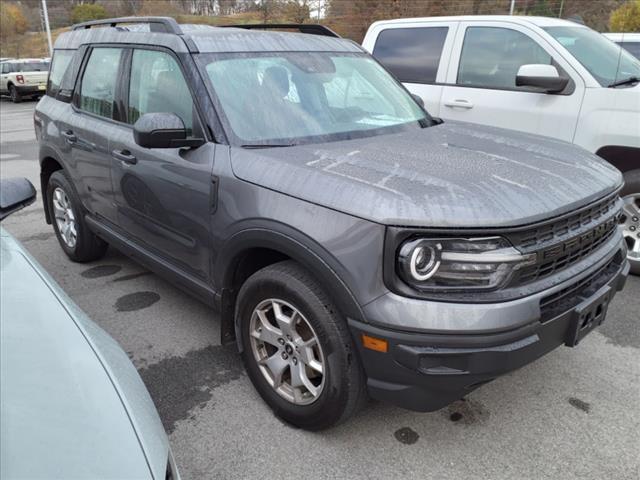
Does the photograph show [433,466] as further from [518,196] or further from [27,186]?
[27,186]

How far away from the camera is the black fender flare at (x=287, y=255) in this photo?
205 centimetres

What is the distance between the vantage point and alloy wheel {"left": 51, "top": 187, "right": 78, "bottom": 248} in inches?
174

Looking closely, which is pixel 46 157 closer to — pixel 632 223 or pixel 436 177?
pixel 436 177

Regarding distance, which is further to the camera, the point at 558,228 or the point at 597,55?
the point at 597,55

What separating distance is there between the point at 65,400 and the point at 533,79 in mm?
4106

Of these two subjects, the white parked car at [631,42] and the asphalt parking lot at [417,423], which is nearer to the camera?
the asphalt parking lot at [417,423]

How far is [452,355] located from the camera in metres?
1.91

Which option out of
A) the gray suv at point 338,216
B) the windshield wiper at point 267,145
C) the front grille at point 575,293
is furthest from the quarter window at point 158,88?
the front grille at point 575,293

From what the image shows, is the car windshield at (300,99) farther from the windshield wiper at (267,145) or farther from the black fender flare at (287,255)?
the black fender flare at (287,255)

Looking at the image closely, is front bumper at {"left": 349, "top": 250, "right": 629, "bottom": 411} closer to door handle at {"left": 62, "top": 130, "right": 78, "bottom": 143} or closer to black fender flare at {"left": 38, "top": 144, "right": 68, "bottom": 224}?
door handle at {"left": 62, "top": 130, "right": 78, "bottom": 143}

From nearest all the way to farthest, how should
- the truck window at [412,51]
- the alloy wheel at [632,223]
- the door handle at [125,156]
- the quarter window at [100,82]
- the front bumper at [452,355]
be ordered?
the front bumper at [452,355], the door handle at [125,156], the quarter window at [100,82], the alloy wheel at [632,223], the truck window at [412,51]

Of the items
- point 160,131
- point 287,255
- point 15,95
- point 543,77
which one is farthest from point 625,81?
point 15,95

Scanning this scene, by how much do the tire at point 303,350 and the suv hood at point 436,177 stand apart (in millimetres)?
403

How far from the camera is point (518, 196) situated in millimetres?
2059
